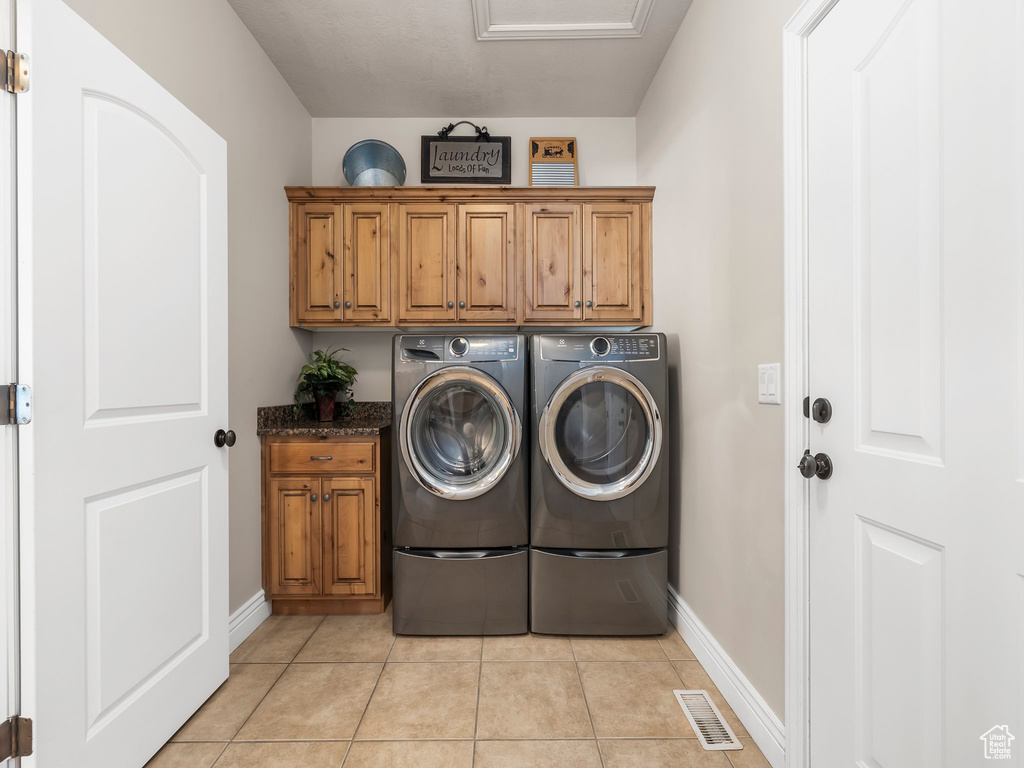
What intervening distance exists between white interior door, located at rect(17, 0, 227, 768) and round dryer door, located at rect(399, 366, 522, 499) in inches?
29.3

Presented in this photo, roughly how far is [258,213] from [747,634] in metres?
2.59

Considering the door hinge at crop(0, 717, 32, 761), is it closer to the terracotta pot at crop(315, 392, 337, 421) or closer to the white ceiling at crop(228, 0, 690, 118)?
the terracotta pot at crop(315, 392, 337, 421)

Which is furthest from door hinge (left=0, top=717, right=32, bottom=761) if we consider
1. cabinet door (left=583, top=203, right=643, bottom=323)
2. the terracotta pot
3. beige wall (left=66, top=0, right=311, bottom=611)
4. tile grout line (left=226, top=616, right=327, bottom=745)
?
→ cabinet door (left=583, top=203, right=643, bottom=323)

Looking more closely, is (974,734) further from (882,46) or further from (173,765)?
(173,765)

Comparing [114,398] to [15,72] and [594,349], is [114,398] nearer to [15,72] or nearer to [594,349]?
[15,72]

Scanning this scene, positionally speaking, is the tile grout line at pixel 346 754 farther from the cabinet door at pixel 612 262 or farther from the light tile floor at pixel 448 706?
the cabinet door at pixel 612 262

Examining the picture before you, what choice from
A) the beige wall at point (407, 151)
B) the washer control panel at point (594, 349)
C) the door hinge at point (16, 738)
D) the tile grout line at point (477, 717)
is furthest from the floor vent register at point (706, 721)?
the beige wall at point (407, 151)

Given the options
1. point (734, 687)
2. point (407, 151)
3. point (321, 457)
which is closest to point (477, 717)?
point (734, 687)

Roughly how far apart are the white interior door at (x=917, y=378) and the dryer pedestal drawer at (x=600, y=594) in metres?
0.92

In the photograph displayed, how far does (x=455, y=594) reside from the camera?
2256 mm

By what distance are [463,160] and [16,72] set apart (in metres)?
2.11

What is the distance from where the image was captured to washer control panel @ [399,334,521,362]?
224 cm

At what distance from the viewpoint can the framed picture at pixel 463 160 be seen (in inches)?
117

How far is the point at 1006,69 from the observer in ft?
2.69
